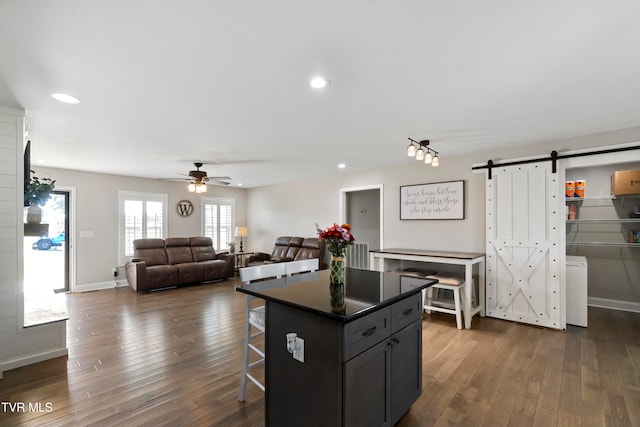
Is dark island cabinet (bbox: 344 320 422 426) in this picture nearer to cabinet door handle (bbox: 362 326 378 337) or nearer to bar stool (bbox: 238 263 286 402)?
cabinet door handle (bbox: 362 326 378 337)

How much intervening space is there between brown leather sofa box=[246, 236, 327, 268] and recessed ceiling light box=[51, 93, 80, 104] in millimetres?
4807

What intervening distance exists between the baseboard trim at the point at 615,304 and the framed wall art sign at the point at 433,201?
98.8 inches

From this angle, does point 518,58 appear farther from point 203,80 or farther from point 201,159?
point 201,159

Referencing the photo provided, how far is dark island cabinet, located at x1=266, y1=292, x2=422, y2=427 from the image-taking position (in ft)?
4.97

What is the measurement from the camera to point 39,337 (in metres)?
2.95

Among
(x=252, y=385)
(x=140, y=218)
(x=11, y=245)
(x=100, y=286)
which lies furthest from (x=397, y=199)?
(x=100, y=286)

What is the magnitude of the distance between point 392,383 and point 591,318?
13.2 feet

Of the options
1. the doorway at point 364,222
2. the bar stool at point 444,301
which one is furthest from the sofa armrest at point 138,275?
the bar stool at point 444,301

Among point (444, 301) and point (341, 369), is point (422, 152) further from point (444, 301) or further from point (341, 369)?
point (341, 369)

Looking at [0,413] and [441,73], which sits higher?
[441,73]

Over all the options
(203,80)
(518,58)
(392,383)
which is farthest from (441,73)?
(392,383)

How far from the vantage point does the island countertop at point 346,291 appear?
1.60m

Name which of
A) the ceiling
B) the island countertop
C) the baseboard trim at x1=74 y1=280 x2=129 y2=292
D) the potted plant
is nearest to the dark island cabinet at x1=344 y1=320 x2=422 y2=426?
the island countertop

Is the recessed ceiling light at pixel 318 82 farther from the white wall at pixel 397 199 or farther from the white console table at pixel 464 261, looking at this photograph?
the white console table at pixel 464 261
